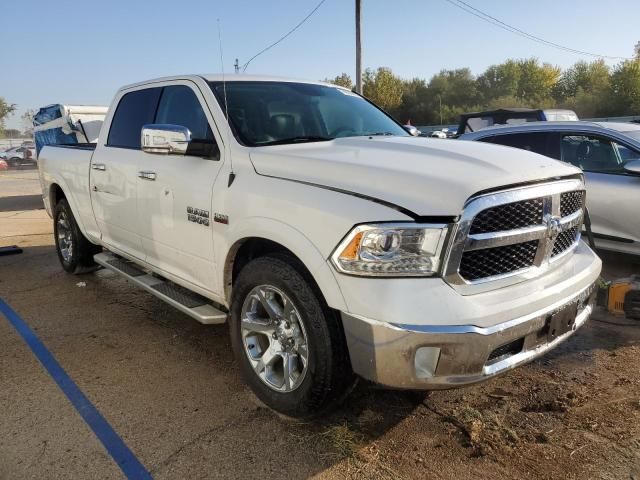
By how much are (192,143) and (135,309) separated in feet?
7.21

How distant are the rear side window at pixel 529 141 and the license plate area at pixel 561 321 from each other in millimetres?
3745

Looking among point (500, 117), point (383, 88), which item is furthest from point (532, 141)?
point (383, 88)

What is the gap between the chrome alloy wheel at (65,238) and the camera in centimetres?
593

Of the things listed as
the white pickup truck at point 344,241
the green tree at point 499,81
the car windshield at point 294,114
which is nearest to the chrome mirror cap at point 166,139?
the white pickup truck at point 344,241

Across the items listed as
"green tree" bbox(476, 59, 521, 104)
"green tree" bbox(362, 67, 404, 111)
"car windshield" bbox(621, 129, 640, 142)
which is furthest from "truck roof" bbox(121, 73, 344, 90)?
"green tree" bbox(476, 59, 521, 104)

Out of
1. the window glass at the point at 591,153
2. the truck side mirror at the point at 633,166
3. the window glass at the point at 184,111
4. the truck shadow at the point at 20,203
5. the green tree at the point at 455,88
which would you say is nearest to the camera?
the window glass at the point at 184,111

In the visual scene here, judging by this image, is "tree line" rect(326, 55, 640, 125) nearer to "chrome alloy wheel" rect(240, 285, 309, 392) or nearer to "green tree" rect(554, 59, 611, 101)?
"green tree" rect(554, 59, 611, 101)

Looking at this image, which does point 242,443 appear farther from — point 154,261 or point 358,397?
point 154,261

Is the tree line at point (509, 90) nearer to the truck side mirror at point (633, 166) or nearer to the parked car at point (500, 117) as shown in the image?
the parked car at point (500, 117)

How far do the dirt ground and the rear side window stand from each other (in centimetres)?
250

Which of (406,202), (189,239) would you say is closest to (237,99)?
(189,239)

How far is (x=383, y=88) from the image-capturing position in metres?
52.1

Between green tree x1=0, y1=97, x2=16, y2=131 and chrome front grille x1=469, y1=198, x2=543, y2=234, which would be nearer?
chrome front grille x1=469, y1=198, x2=543, y2=234

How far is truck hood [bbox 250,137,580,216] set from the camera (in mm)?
2355
